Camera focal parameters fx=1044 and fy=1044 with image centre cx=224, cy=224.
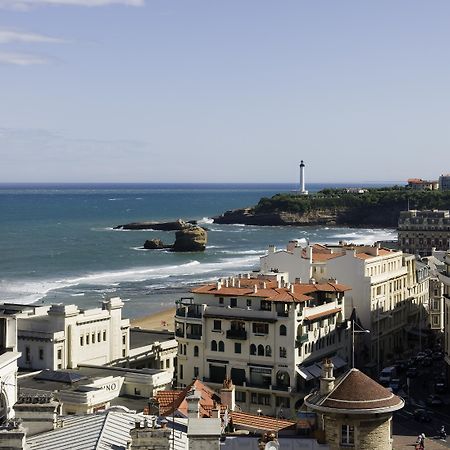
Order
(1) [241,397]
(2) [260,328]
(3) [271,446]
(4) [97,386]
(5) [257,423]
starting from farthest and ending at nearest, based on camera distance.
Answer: (2) [260,328], (1) [241,397], (4) [97,386], (5) [257,423], (3) [271,446]

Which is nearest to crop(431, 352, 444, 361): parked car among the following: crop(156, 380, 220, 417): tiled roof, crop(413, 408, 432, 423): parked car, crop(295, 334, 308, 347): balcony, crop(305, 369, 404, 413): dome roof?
crop(295, 334, 308, 347): balcony

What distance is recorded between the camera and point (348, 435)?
974 inches

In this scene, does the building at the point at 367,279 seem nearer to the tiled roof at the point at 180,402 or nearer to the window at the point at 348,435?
the tiled roof at the point at 180,402

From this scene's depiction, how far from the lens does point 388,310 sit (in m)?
74.2

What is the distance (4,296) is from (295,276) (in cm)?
4744

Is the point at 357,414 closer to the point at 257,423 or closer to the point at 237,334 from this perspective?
the point at 257,423

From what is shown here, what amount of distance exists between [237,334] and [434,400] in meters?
11.4

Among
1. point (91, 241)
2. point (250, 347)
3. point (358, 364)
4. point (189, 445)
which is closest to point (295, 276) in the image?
point (358, 364)

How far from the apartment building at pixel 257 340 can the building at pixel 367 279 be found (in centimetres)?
839

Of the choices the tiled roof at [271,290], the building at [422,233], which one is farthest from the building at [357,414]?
the building at [422,233]

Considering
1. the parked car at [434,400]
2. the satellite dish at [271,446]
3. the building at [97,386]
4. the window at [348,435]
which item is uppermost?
the satellite dish at [271,446]

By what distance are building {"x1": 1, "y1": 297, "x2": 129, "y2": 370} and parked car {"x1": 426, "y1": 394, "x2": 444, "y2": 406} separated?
670 inches

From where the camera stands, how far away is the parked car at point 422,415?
5222 cm

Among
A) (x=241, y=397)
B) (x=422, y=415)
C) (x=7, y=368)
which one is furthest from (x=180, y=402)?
(x=241, y=397)
